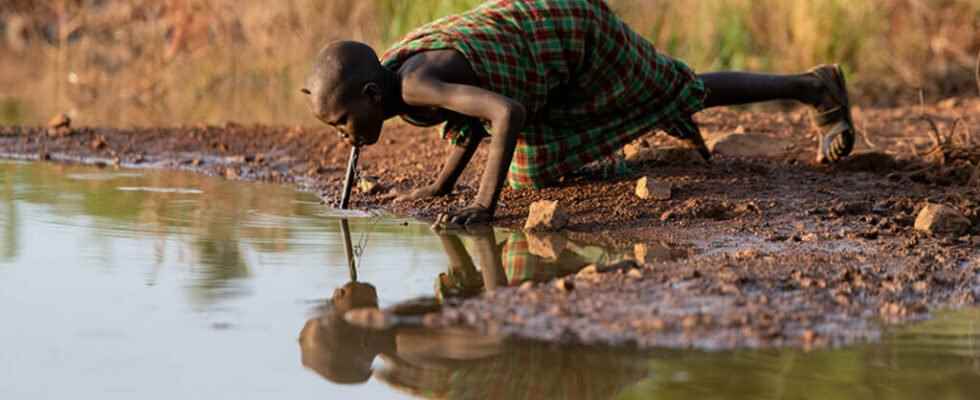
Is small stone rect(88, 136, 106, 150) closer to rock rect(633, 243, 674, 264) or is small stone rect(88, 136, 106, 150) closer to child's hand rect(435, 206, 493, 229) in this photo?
child's hand rect(435, 206, 493, 229)

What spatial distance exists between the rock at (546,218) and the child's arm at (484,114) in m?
0.13

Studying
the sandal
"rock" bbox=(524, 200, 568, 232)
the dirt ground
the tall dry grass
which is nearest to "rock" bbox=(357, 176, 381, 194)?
the dirt ground

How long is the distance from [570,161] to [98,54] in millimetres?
7694

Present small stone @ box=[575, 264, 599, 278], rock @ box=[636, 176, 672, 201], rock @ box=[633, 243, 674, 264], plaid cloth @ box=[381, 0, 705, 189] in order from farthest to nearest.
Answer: rock @ box=[636, 176, 672, 201] < plaid cloth @ box=[381, 0, 705, 189] < rock @ box=[633, 243, 674, 264] < small stone @ box=[575, 264, 599, 278]

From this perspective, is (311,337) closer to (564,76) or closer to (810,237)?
(810,237)

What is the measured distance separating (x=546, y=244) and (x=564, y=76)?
2.76 ft

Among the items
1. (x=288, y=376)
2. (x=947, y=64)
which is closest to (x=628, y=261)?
(x=288, y=376)

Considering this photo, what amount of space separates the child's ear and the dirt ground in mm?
589

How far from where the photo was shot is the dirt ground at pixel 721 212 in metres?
2.94

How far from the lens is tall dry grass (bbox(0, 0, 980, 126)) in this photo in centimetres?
822

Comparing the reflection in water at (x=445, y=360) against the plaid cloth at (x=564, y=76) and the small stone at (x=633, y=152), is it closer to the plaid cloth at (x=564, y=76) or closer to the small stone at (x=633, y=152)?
the plaid cloth at (x=564, y=76)

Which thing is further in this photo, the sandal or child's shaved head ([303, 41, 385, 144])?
the sandal

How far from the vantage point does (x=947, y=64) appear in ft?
27.3

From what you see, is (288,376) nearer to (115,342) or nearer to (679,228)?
(115,342)
